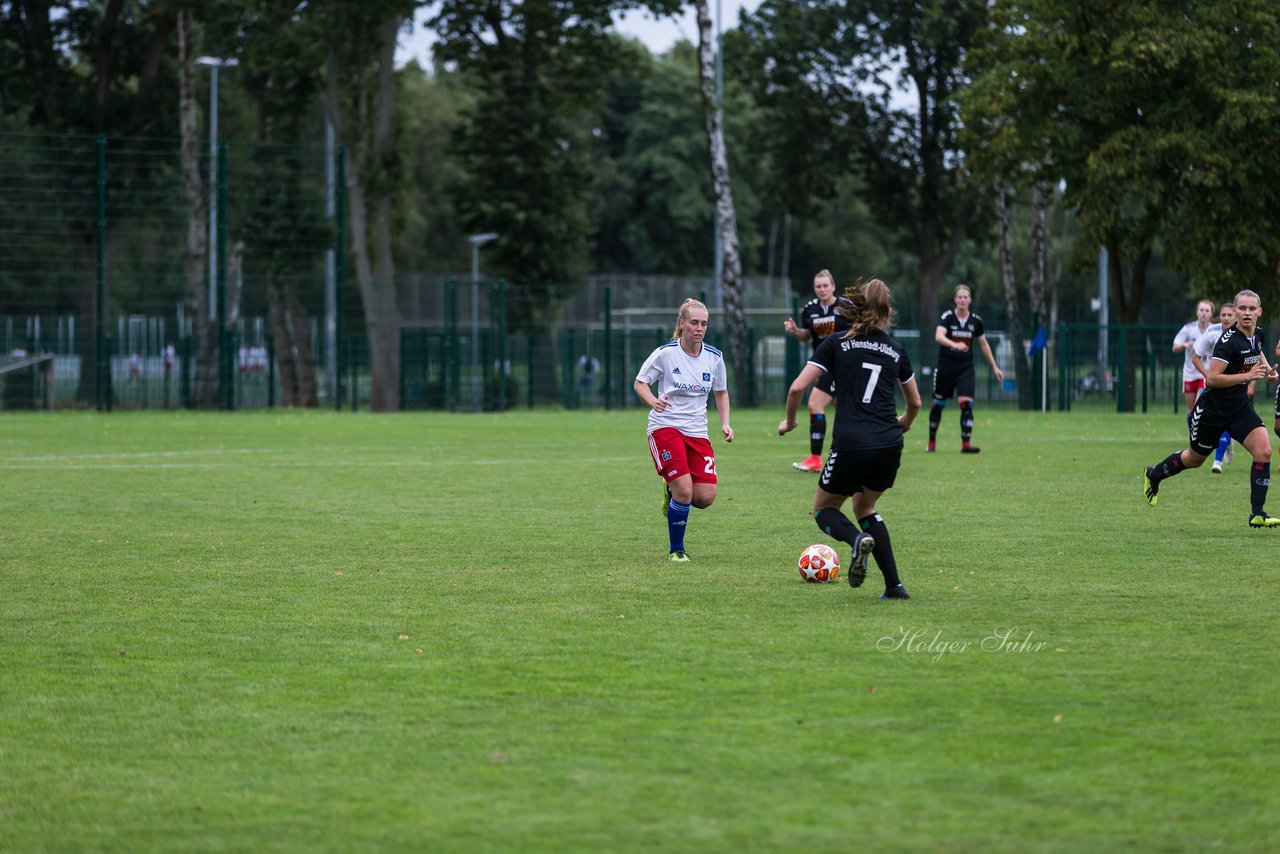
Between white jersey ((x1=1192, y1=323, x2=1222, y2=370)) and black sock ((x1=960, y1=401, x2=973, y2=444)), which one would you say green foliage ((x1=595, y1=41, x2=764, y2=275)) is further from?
white jersey ((x1=1192, y1=323, x2=1222, y2=370))

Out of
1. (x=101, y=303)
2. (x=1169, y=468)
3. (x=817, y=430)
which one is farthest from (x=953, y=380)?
(x=101, y=303)

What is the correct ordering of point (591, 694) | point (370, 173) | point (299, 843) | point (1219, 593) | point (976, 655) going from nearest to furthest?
point (299, 843)
point (591, 694)
point (976, 655)
point (1219, 593)
point (370, 173)

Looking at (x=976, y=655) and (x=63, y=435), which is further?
(x=63, y=435)

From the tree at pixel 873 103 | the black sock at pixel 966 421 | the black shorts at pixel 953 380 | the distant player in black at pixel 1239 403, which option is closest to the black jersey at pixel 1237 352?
the distant player in black at pixel 1239 403

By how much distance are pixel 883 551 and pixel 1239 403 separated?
214 inches

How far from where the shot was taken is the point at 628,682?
271 inches

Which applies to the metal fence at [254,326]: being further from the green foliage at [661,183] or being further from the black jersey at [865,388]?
the green foliage at [661,183]

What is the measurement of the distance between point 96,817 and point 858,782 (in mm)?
2337

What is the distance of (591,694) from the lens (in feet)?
21.8

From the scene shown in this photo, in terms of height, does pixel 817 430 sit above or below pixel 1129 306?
below

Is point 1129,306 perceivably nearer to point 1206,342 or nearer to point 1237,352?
point 1206,342

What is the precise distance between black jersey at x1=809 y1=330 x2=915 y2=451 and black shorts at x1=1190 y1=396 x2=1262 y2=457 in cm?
513

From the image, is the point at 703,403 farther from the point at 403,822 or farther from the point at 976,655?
the point at 403,822

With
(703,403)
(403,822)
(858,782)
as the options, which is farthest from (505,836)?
(703,403)
